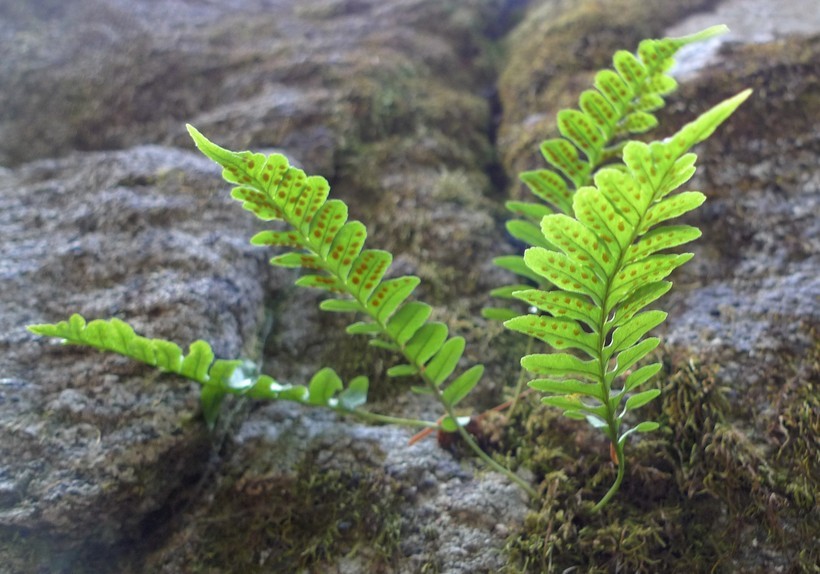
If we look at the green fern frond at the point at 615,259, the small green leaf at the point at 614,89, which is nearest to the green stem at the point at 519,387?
the green fern frond at the point at 615,259

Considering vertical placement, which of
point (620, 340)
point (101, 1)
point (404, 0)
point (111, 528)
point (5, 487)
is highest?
point (101, 1)

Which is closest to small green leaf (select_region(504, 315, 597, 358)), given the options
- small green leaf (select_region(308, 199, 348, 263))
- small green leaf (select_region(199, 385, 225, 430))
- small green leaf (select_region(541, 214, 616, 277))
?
small green leaf (select_region(541, 214, 616, 277))

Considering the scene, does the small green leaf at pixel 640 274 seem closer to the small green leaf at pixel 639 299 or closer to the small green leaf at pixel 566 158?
the small green leaf at pixel 639 299

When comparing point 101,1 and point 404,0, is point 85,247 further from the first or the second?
point 404,0

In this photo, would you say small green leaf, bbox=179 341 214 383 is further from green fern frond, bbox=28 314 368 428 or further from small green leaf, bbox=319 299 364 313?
small green leaf, bbox=319 299 364 313

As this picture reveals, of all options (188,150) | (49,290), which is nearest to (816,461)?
(49,290)

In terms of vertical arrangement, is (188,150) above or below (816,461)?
above

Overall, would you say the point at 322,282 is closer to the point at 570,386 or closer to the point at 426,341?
the point at 426,341
